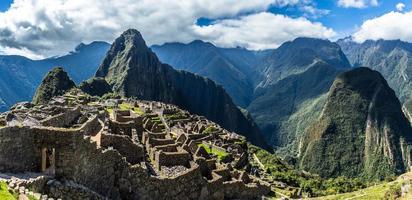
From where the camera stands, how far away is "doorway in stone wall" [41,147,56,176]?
71.0 feet

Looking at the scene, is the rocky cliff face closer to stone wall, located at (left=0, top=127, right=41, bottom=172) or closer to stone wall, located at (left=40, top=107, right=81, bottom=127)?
stone wall, located at (left=40, top=107, right=81, bottom=127)

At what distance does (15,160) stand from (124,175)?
651cm

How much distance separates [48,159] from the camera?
72.3ft

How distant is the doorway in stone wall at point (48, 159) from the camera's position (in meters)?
21.6

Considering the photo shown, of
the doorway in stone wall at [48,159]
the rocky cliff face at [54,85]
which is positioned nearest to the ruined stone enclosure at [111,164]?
the doorway in stone wall at [48,159]

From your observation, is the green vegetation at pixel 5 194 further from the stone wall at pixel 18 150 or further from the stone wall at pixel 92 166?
the stone wall at pixel 92 166

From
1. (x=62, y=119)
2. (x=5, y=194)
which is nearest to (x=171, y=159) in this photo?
(x=62, y=119)

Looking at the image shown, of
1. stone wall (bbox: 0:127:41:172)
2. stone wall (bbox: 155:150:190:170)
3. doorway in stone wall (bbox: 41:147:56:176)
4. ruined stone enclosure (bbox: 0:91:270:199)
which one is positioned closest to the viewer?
stone wall (bbox: 0:127:41:172)

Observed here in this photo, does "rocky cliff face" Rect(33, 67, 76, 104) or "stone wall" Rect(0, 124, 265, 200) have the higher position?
"rocky cliff face" Rect(33, 67, 76, 104)

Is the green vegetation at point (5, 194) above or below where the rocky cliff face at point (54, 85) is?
below

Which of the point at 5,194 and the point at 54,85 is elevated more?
the point at 54,85

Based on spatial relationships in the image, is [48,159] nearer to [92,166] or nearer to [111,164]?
[92,166]

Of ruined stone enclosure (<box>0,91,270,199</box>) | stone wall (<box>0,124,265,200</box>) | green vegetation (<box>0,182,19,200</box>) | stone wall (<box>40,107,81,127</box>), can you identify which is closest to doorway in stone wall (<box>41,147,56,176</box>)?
ruined stone enclosure (<box>0,91,270,199</box>)

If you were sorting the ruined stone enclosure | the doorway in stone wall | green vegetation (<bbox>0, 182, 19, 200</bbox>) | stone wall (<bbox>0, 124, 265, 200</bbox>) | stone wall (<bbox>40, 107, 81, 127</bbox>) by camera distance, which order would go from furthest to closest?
stone wall (<bbox>40, 107, 81, 127</bbox>) → the doorway in stone wall → the ruined stone enclosure → stone wall (<bbox>0, 124, 265, 200</bbox>) → green vegetation (<bbox>0, 182, 19, 200</bbox>)
